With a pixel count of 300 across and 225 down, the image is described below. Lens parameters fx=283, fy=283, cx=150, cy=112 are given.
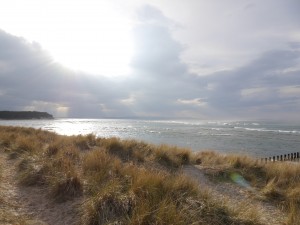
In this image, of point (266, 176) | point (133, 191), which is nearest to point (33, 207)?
point (133, 191)

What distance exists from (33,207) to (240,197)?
590 centimetres

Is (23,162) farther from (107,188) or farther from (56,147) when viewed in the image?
(107,188)

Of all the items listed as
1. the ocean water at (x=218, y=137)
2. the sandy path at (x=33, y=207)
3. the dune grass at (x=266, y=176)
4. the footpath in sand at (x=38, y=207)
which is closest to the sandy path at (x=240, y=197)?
the footpath in sand at (x=38, y=207)

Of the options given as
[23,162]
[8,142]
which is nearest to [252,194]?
[23,162]

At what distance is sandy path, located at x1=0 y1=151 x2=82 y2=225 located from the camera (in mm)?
5547

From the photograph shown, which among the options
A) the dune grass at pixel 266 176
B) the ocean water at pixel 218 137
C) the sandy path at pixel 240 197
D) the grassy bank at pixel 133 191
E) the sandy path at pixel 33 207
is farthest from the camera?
the ocean water at pixel 218 137

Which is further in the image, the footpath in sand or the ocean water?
the ocean water

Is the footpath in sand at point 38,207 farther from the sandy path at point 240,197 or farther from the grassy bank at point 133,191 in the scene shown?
the grassy bank at point 133,191

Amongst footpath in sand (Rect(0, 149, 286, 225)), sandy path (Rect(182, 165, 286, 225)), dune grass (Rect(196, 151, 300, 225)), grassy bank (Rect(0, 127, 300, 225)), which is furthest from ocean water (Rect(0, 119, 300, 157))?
footpath in sand (Rect(0, 149, 286, 225))

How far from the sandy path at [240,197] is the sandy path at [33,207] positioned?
11.3ft

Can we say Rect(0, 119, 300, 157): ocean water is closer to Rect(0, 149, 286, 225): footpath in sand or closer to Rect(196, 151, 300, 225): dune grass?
Rect(196, 151, 300, 225): dune grass

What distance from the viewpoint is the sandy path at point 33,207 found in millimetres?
5547

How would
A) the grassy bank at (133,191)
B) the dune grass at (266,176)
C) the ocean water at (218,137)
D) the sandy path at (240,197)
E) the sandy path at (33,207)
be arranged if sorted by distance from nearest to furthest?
the grassy bank at (133,191)
the sandy path at (33,207)
the sandy path at (240,197)
the dune grass at (266,176)
the ocean water at (218,137)

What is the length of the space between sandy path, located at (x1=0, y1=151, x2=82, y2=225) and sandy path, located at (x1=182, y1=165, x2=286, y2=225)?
3.44 m
